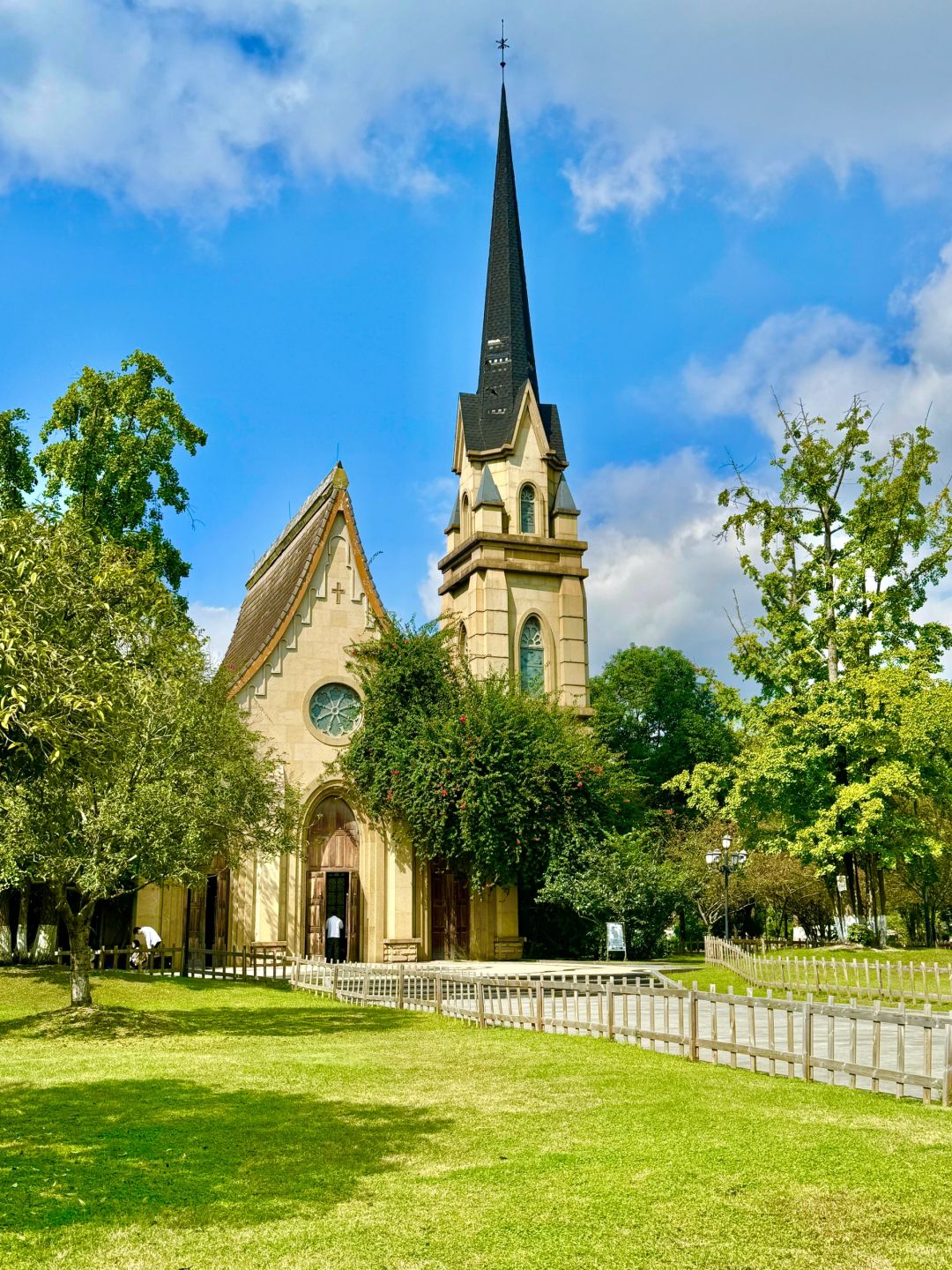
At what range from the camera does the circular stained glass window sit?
121 ft

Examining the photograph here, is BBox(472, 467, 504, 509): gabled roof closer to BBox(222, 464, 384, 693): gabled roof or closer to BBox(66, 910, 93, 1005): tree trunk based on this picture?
BBox(222, 464, 384, 693): gabled roof

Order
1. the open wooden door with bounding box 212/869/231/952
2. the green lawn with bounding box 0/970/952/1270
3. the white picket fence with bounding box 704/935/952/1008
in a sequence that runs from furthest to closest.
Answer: the open wooden door with bounding box 212/869/231/952 < the white picket fence with bounding box 704/935/952/1008 < the green lawn with bounding box 0/970/952/1270

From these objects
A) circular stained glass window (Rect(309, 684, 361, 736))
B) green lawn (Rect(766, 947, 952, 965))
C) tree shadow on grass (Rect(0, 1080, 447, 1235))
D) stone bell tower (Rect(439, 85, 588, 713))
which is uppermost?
stone bell tower (Rect(439, 85, 588, 713))

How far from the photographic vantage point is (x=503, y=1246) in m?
6.79

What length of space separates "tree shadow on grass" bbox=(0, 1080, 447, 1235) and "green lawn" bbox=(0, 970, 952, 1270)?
3 centimetres

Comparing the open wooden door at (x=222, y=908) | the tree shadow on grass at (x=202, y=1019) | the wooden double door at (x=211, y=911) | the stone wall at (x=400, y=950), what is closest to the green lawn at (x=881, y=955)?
the stone wall at (x=400, y=950)

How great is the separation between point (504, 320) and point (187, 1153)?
138 ft

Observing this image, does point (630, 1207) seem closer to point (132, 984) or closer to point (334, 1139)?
point (334, 1139)

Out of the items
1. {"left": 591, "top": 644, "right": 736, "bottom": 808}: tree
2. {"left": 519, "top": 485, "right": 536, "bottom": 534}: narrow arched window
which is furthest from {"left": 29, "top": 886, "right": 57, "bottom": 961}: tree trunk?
{"left": 591, "top": 644, "right": 736, "bottom": 808}: tree

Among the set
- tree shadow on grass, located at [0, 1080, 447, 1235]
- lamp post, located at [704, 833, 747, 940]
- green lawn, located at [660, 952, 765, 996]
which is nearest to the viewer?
tree shadow on grass, located at [0, 1080, 447, 1235]

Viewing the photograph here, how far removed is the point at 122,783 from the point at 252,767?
10.5 meters

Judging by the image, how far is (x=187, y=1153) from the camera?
9.02 meters

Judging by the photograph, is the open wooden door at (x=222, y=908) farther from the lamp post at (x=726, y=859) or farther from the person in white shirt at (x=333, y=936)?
the lamp post at (x=726, y=859)

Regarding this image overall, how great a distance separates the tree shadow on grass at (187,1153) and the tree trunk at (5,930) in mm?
16474
